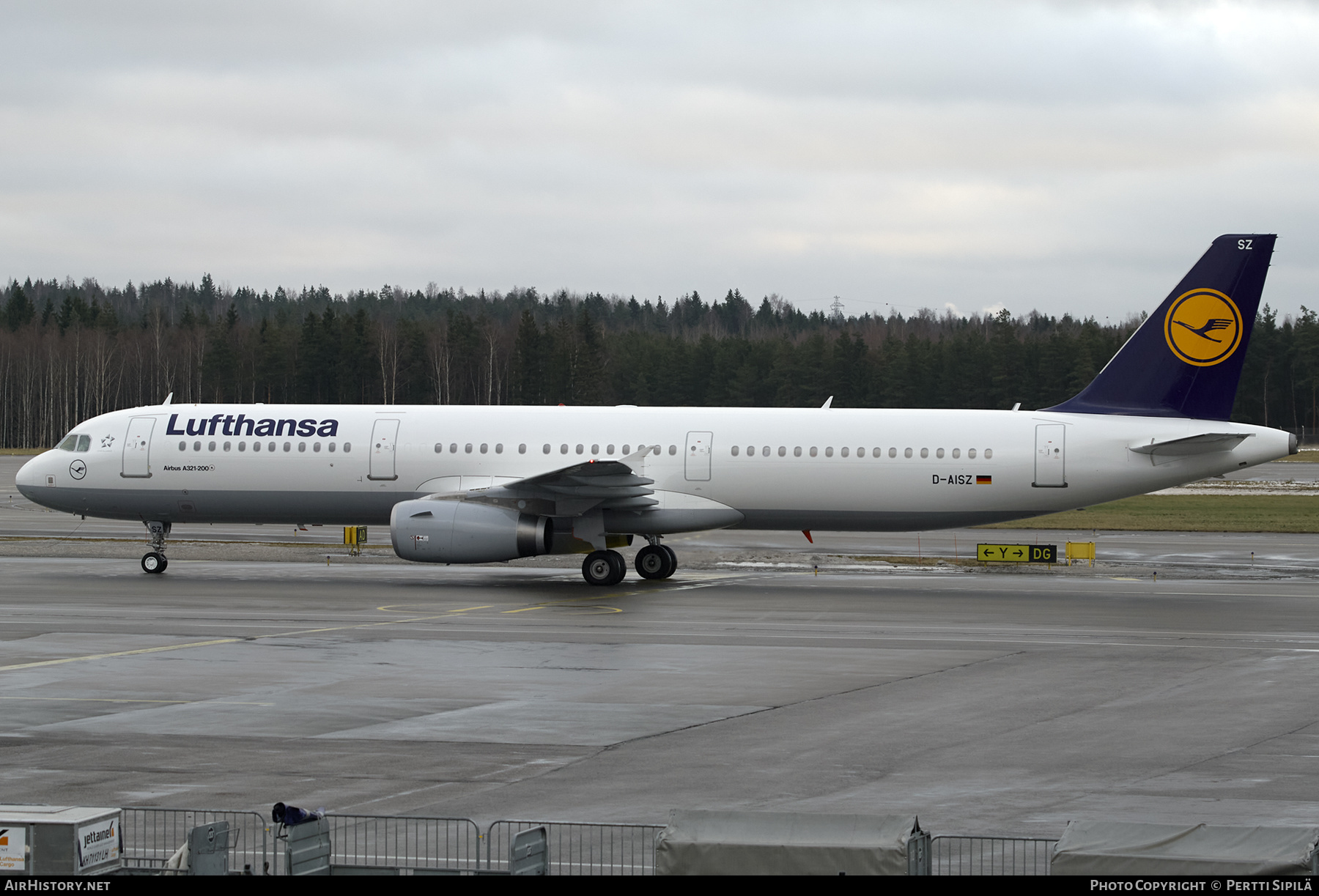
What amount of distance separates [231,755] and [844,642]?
36.5 feet

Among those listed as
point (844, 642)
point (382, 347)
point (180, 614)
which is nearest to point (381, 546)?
point (180, 614)

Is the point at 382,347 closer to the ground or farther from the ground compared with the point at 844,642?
farther from the ground

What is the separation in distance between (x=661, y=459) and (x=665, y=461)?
3.8 inches

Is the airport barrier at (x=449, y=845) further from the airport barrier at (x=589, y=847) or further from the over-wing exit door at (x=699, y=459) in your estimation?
the over-wing exit door at (x=699, y=459)

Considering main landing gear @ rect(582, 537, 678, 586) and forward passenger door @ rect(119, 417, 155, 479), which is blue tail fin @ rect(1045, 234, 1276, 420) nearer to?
main landing gear @ rect(582, 537, 678, 586)

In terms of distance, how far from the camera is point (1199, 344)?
30.6 metres

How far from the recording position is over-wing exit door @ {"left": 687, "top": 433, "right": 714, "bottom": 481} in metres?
31.8

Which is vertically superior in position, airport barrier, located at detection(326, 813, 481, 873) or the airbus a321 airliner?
the airbus a321 airliner

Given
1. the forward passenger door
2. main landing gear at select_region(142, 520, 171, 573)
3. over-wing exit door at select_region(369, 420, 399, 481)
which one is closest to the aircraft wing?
over-wing exit door at select_region(369, 420, 399, 481)

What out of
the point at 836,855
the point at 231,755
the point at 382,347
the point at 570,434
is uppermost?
the point at 382,347

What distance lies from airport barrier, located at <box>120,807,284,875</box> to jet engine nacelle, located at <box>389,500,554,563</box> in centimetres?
1779

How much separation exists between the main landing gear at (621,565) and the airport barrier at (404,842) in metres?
19.4

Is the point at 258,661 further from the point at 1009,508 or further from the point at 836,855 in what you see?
the point at 1009,508

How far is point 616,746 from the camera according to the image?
14.5m
